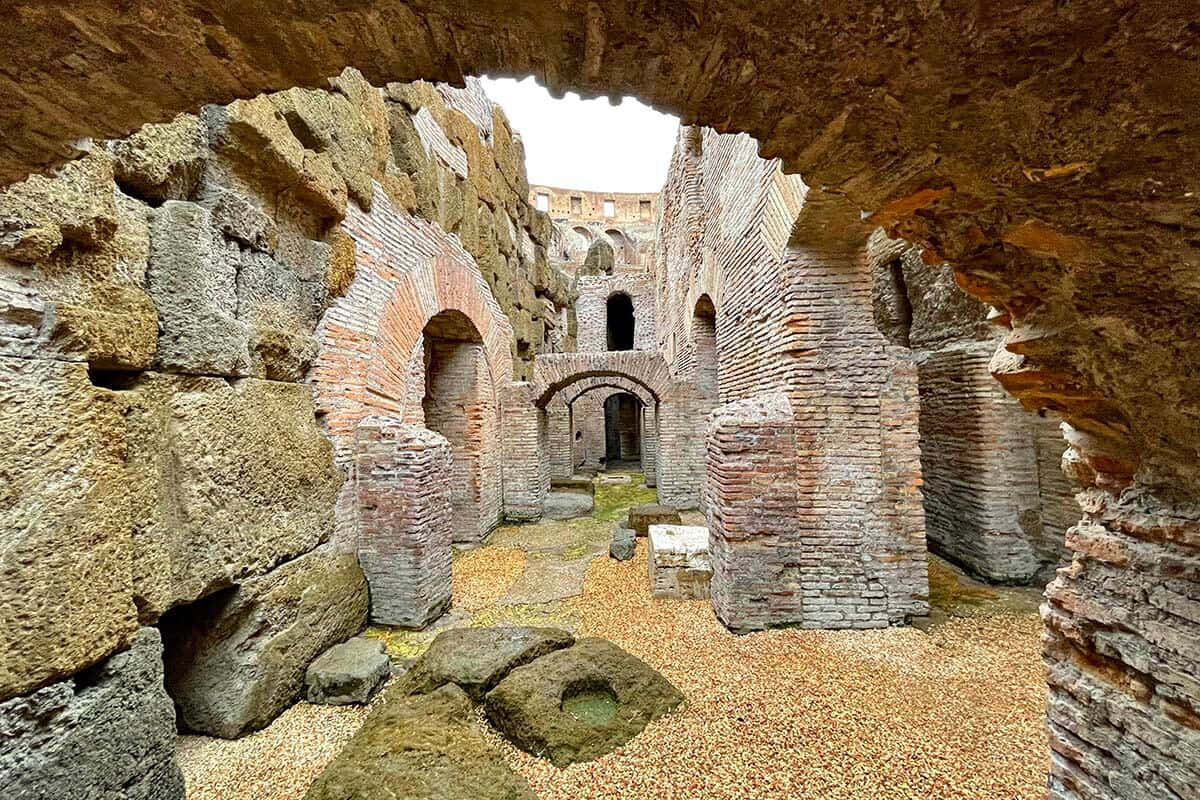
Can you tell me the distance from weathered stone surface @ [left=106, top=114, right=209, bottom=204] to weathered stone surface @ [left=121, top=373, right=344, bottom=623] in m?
1.02

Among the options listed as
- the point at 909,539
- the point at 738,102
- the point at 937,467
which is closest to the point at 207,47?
Result: the point at 738,102

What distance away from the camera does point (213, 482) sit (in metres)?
2.77

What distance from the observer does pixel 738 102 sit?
1103 millimetres

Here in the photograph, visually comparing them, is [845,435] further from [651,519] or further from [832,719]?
[651,519]

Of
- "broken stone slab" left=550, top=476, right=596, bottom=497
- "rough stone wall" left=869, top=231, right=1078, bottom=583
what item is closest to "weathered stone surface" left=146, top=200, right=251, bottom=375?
"rough stone wall" left=869, top=231, right=1078, bottom=583

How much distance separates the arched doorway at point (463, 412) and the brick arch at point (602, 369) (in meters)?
1.70

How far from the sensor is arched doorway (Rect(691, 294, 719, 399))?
845 centimetres

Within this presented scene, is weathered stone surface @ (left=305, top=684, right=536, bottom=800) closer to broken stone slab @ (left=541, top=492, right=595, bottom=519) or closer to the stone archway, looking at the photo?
the stone archway

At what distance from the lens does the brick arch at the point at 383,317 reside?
13.2ft

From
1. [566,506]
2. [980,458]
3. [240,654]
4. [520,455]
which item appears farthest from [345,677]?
[980,458]

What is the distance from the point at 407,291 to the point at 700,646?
4373mm

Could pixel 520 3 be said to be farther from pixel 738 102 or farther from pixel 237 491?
pixel 237 491

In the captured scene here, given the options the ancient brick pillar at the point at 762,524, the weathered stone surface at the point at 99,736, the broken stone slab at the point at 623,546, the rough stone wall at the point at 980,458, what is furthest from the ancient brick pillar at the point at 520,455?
the weathered stone surface at the point at 99,736

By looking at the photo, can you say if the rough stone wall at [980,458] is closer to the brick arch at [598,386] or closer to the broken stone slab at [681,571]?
the broken stone slab at [681,571]
